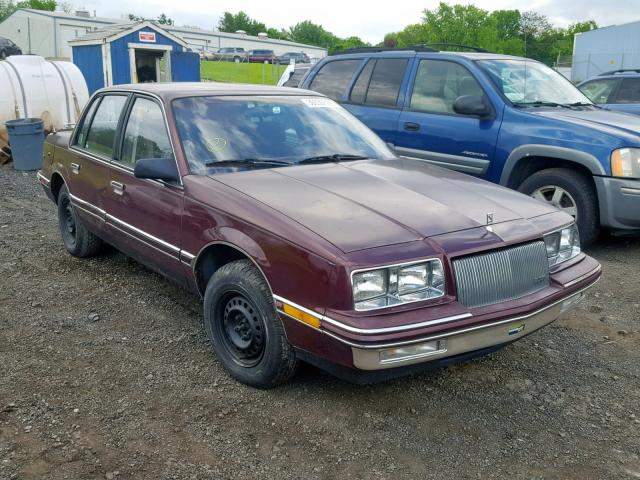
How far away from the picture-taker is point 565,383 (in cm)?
369

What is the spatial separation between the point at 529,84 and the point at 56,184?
486 centimetres

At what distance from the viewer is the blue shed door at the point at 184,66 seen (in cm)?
2116

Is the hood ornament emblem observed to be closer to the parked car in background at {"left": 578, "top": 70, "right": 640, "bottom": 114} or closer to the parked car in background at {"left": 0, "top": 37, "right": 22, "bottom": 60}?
the parked car in background at {"left": 578, "top": 70, "right": 640, "bottom": 114}

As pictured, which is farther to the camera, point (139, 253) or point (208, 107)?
point (139, 253)

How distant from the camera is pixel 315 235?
3039mm

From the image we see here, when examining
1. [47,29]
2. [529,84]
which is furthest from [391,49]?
[47,29]

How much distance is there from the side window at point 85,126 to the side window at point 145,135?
86 cm

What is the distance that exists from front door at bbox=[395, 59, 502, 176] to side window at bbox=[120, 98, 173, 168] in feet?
10.6

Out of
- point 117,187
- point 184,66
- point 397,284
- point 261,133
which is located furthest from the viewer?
point 184,66

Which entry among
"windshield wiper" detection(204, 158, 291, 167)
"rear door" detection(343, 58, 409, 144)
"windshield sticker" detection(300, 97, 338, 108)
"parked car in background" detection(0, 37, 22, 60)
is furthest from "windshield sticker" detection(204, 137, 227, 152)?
"parked car in background" detection(0, 37, 22, 60)

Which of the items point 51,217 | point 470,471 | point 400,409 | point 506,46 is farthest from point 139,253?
point 506,46

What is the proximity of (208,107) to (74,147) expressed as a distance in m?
1.81

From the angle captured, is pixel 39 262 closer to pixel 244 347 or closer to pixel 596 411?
pixel 244 347

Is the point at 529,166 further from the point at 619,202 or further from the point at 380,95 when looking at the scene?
the point at 380,95
